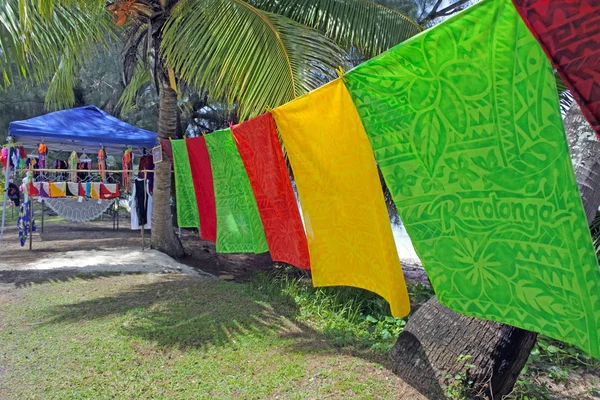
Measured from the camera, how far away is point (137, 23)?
7.42m

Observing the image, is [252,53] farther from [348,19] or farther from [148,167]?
[148,167]

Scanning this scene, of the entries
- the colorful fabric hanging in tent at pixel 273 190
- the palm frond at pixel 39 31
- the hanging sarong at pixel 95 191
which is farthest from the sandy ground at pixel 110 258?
the colorful fabric hanging in tent at pixel 273 190

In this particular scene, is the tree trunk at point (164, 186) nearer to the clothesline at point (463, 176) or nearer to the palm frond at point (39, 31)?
the palm frond at point (39, 31)

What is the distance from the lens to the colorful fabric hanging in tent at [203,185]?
5.25 m

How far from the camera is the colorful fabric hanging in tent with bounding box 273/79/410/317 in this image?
8.48 ft

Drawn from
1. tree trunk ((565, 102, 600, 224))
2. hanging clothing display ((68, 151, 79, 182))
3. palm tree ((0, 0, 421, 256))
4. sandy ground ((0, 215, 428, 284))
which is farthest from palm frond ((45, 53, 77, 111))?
tree trunk ((565, 102, 600, 224))

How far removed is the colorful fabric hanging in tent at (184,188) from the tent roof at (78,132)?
344 centimetres

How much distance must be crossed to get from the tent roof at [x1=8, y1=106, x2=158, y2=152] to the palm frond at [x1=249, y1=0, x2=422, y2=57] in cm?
408

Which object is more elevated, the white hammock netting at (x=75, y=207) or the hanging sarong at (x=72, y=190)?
the hanging sarong at (x=72, y=190)

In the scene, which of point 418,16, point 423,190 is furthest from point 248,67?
point 418,16

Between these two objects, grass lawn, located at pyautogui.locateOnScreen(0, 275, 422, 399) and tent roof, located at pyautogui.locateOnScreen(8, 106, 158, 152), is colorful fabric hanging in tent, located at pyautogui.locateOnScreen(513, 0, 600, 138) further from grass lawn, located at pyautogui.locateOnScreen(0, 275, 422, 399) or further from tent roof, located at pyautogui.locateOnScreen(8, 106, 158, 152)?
tent roof, located at pyautogui.locateOnScreen(8, 106, 158, 152)

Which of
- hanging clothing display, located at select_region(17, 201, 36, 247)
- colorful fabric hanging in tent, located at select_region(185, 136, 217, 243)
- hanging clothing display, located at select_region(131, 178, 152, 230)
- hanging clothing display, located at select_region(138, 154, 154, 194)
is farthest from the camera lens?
hanging clothing display, located at select_region(138, 154, 154, 194)

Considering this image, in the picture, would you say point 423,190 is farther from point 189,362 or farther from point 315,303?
point 315,303

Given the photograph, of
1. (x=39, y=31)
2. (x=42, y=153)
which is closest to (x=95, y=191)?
(x=42, y=153)
